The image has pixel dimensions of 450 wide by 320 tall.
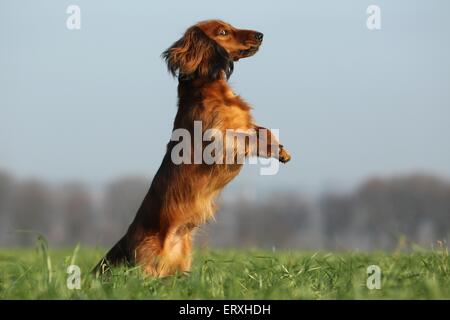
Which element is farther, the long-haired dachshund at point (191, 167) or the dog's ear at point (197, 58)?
the dog's ear at point (197, 58)

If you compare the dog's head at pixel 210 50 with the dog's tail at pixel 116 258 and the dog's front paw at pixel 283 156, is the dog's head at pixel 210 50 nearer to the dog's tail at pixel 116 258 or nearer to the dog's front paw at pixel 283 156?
the dog's front paw at pixel 283 156

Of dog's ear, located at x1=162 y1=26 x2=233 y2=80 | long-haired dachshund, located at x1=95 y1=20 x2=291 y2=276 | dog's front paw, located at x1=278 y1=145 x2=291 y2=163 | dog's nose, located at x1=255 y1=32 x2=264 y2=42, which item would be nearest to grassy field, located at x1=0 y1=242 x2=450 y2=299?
long-haired dachshund, located at x1=95 y1=20 x2=291 y2=276

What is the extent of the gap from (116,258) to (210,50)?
2.02m

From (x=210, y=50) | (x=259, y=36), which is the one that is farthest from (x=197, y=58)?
(x=259, y=36)

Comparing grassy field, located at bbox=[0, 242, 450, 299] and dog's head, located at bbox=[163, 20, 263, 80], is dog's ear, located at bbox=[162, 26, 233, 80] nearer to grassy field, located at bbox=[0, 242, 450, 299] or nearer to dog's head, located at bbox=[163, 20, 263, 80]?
dog's head, located at bbox=[163, 20, 263, 80]

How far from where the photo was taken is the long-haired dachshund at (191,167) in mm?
5129

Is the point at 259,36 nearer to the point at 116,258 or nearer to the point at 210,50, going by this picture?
the point at 210,50

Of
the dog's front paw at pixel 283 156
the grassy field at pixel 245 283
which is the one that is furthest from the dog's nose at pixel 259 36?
the grassy field at pixel 245 283

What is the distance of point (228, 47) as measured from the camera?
5.83 metres

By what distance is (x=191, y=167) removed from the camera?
5.26 meters

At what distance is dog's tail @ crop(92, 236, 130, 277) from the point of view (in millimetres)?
5016
